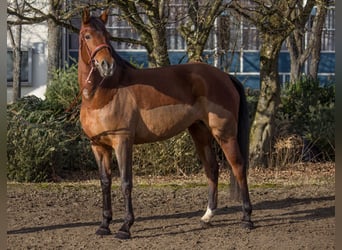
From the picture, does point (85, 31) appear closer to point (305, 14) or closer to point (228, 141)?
point (228, 141)

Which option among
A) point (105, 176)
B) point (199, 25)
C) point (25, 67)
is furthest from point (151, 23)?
point (25, 67)

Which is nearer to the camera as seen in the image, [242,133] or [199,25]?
[242,133]

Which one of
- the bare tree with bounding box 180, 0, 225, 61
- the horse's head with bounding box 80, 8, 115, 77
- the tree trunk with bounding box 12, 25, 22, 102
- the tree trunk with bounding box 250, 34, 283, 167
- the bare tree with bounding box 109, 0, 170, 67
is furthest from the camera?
the tree trunk with bounding box 12, 25, 22, 102

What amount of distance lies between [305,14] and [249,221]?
15.1ft

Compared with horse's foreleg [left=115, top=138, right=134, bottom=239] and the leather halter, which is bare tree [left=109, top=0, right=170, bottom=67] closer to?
the leather halter

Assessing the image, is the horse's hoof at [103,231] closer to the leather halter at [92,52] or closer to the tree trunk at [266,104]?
the leather halter at [92,52]

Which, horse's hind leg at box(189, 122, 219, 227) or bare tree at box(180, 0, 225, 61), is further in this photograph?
bare tree at box(180, 0, 225, 61)

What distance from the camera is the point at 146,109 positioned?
20.5ft

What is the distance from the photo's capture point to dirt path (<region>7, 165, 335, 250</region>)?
5984 millimetres

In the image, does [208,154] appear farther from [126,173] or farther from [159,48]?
[159,48]

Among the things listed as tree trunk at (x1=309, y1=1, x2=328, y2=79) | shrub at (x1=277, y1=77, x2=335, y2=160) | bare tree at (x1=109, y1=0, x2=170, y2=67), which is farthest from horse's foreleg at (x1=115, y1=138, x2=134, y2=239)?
tree trunk at (x1=309, y1=1, x2=328, y2=79)

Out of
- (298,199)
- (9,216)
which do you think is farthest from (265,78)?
(9,216)

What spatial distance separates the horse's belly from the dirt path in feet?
3.24

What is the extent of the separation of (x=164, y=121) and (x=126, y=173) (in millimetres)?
668
